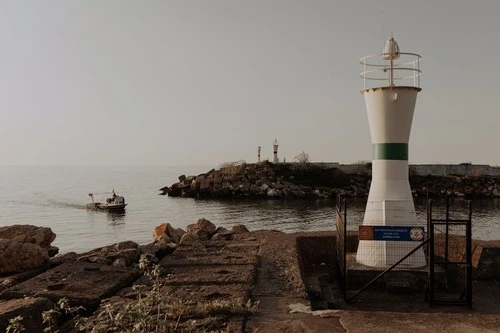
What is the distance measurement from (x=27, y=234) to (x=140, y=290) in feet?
28.1

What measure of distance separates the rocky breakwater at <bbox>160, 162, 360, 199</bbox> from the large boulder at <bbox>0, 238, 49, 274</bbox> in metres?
37.7

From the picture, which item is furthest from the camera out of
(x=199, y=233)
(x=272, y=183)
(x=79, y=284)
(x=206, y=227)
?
(x=272, y=183)

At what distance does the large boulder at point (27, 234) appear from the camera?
1209 centimetres

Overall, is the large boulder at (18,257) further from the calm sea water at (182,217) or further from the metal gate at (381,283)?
the calm sea water at (182,217)

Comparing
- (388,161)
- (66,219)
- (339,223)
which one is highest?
(388,161)

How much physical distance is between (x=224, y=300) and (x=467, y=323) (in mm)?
3436

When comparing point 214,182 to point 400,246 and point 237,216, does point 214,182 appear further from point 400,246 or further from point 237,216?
point 400,246

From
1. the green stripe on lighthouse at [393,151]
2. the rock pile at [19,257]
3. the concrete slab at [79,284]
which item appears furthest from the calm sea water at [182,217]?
the green stripe on lighthouse at [393,151]

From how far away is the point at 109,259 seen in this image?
980 cm

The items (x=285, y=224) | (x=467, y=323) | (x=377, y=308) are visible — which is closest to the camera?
(x=467, y=323)

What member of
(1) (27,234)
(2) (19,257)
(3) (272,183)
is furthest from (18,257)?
(3) (272,183)

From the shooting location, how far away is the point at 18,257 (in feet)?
29.4

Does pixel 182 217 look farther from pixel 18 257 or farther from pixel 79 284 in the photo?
pixel 79 284

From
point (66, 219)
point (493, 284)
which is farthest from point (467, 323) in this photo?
point (66, 219)
